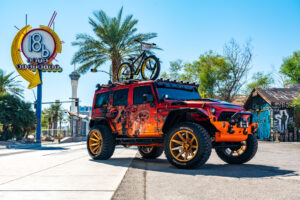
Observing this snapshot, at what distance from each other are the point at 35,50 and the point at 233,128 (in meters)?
32.2

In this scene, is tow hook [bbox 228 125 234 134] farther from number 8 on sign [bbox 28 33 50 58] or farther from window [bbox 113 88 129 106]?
number 8 on sign [bbox 28 33 50 58]

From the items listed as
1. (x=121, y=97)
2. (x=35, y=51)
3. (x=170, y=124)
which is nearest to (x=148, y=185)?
(x=170, y=124)

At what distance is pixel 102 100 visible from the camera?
9.74m

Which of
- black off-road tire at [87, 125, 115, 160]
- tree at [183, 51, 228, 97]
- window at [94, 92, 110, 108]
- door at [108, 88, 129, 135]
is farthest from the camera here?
tree at [183, 51, 228, 97]

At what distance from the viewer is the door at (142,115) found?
782 cm

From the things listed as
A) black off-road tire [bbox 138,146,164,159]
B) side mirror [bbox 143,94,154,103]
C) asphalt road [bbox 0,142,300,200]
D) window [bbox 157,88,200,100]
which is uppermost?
window [bbox 157,88,200,100]

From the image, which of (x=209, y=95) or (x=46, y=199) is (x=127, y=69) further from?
(x=209, y=95)

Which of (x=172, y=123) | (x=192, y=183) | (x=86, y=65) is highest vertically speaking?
(x=86, y=65)

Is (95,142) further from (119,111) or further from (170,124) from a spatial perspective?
(170,124)

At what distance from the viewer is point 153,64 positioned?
11273 mm

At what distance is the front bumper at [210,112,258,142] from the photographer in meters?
6.72

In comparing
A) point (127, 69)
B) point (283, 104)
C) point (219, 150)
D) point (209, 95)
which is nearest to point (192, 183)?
point (219, 150)

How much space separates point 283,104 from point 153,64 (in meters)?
21.1

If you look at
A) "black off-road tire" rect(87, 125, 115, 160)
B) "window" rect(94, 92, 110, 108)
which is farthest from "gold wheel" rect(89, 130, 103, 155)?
"window" rect(94, 92, 110, 108)
